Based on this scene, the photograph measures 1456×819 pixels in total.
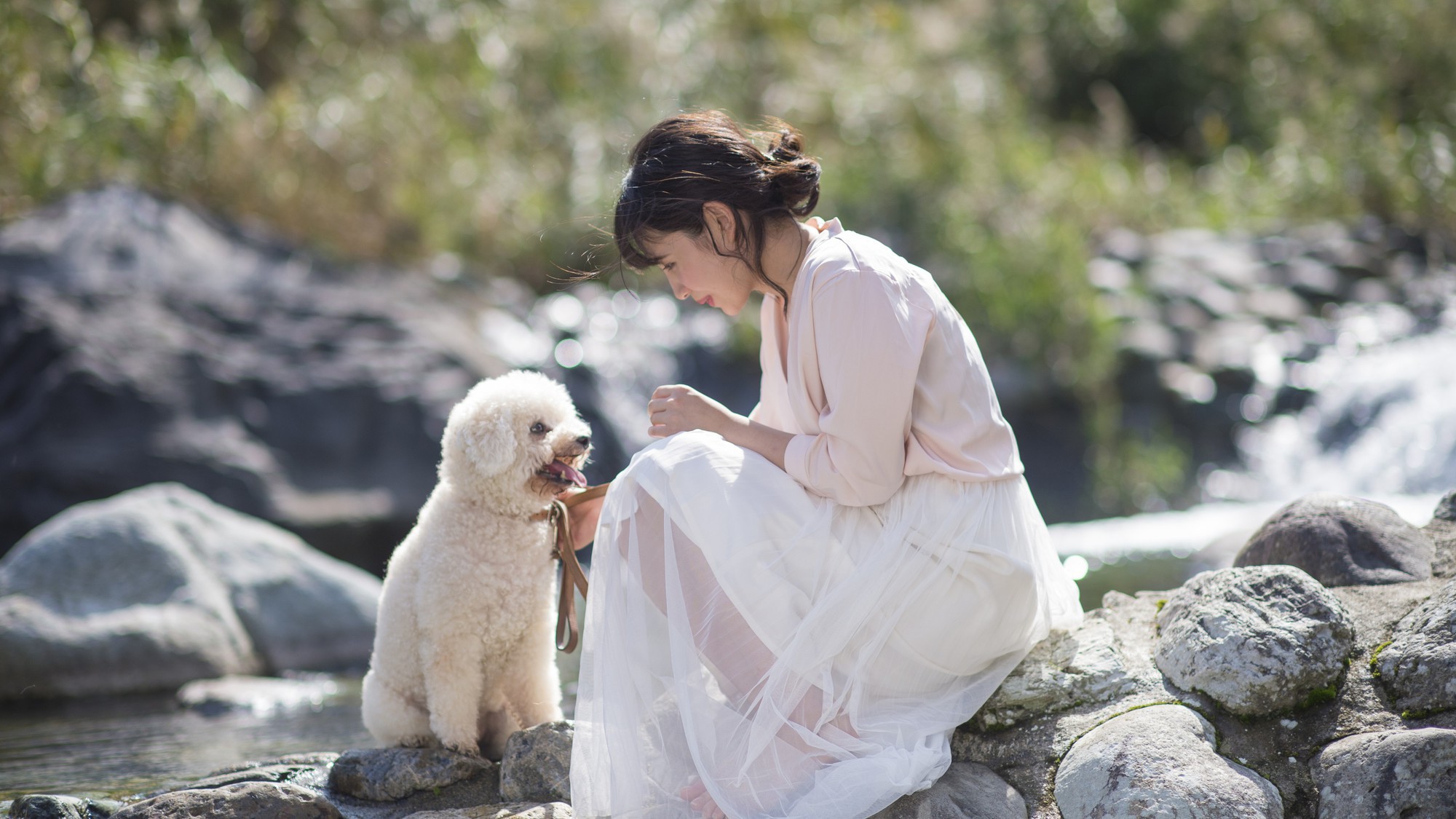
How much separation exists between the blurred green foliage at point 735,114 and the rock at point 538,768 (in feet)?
17.7

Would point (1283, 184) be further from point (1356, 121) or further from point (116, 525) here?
point (116, 525)

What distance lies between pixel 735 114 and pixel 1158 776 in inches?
380

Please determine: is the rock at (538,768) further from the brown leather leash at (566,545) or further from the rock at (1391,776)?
the rock at (1391,776)

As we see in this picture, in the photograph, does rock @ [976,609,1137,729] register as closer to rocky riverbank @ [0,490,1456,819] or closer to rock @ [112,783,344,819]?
rocky riverbank @ [0,490,1456,819]

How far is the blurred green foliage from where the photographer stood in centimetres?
896

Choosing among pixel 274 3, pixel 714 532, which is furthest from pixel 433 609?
pixel 274 3

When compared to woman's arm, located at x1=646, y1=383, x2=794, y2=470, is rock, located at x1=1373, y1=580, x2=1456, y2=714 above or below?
below

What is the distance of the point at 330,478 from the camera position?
6988 mm

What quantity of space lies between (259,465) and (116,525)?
138cm

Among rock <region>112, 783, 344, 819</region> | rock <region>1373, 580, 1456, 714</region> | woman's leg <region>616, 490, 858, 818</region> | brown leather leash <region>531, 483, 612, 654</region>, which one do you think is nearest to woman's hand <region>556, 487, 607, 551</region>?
brown leather leash <region>531, 483, 612, 654</region>

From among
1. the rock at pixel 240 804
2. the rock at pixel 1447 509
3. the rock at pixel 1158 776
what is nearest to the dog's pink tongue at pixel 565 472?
the rock at pixel 240 804

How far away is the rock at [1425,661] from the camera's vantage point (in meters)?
2.56

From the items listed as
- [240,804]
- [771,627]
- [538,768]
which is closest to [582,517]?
[538,768]

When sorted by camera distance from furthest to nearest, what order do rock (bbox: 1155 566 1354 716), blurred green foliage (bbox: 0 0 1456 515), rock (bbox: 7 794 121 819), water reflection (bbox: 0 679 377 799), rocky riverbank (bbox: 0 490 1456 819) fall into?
blurred green foliage (bbox: 0 0 1456 515) → water reflection (bbox: 0 679 377 799) → rock (bbox: 7 794 121 819) → rock (bbox: 1155 566 1354 716) → rocky riverbank (bbox: 0 490 1456 819)
